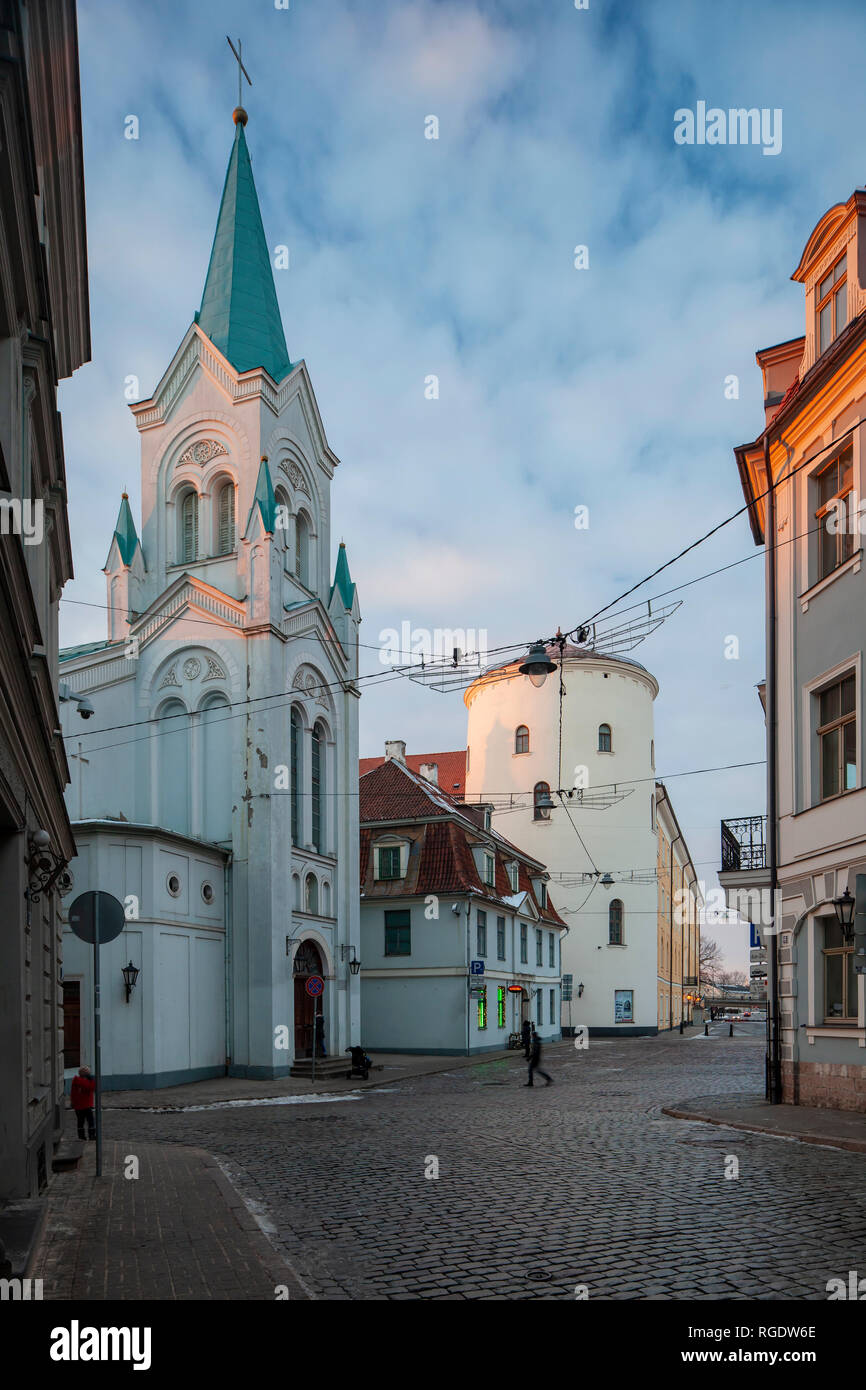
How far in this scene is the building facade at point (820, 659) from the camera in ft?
54.1

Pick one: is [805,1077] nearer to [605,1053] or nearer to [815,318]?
[815,318]

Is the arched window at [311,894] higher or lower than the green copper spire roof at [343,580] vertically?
lower

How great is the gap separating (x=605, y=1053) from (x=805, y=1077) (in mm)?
23967

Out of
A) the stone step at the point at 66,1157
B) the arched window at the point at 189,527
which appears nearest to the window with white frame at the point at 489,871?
the arched window at the point at 189,527

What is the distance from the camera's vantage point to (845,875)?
1641 centimetres

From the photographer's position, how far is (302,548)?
3684 centimetres

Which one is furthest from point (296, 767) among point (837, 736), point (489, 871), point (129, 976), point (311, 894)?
point (837, 736)

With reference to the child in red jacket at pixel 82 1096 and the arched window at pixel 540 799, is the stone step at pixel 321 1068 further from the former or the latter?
the arched window at pixel 540 799

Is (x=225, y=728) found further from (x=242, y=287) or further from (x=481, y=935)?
(x=242, y=287)

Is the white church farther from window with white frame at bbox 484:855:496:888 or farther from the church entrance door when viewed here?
window with white frame at bbox 484:855:496:888

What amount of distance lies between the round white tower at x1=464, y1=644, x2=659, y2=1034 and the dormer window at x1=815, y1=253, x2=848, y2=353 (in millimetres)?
36839

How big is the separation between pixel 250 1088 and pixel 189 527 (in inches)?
667

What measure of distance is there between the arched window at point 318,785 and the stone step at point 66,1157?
2011cm
